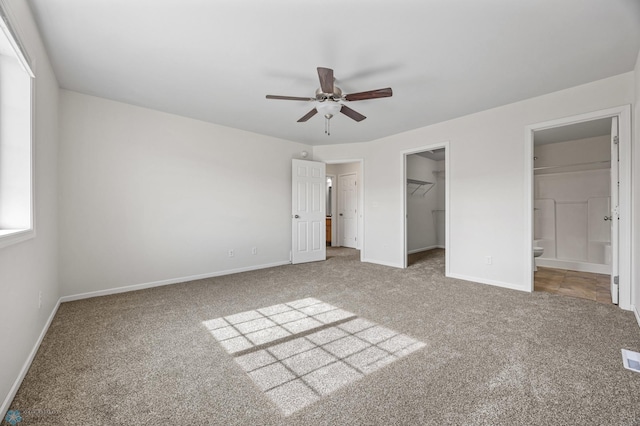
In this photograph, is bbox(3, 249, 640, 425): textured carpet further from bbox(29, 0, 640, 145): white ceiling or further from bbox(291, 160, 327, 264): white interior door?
bbox(29, 0, 640, 145): white ceiling

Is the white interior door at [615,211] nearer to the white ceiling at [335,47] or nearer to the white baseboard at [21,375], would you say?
the white ceiling at [335,47]

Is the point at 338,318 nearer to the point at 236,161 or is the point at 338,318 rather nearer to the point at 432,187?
the point at 236,161

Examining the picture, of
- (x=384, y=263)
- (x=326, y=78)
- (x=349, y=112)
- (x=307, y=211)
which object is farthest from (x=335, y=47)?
(x=384, y=263)

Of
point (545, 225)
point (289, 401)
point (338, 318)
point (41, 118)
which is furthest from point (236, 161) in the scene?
point (545, 225)

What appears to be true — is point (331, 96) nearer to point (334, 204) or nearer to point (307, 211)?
point (307, 211)

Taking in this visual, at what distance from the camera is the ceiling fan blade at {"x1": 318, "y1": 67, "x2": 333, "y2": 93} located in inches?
87.0

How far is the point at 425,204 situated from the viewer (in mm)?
7059

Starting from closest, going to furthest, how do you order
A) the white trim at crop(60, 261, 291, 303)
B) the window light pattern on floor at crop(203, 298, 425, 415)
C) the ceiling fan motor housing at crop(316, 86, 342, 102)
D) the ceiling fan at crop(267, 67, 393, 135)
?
the window light pattern on floor at crop(203, 298, 425, 415), the ceiling fan at crop(267, 67, 393, 135), the ceiling fan motor housing at crop(316, 86, 342, 102), the white trim at crop(60, 261, 291, 303)

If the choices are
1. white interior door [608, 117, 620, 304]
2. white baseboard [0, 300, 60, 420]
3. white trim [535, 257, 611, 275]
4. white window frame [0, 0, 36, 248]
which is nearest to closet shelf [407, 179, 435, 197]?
white trim [535, 257, 611, 275]

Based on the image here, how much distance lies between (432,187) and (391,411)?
21.9ft

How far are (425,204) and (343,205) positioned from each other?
87.1 inches

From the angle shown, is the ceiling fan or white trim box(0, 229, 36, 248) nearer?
white trim box(0, 229, 36, 248)

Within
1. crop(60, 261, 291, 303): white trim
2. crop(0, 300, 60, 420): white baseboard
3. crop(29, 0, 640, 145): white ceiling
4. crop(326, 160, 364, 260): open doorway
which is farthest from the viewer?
crop(326, 160, 364, 260): open doorway

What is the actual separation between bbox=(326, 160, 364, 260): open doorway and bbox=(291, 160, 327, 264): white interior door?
2005mm
